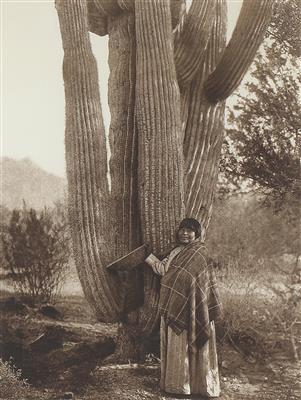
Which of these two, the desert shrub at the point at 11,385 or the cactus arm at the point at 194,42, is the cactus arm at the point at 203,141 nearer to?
the cactus arm at the point at 194,42

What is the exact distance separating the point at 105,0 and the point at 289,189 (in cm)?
383

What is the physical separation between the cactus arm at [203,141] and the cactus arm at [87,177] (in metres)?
0.97

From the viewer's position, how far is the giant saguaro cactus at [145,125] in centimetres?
517

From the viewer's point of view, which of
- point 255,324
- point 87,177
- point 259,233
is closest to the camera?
point 87,177

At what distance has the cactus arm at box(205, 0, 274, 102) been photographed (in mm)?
5523

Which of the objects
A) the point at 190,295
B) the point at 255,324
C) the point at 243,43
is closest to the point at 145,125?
the point at 243,43

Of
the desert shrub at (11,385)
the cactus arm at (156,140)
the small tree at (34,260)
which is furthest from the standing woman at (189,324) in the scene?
the small tree at (34,260)

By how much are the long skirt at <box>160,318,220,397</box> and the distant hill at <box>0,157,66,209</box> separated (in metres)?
28.2

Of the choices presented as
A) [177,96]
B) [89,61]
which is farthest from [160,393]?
[89,61]

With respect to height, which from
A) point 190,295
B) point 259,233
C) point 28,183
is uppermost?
point 28,183

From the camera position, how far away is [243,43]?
552 centimetres

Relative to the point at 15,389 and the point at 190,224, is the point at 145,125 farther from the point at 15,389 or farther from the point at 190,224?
the point at 15,389

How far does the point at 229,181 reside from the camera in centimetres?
909

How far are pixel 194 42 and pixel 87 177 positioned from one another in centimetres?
191
